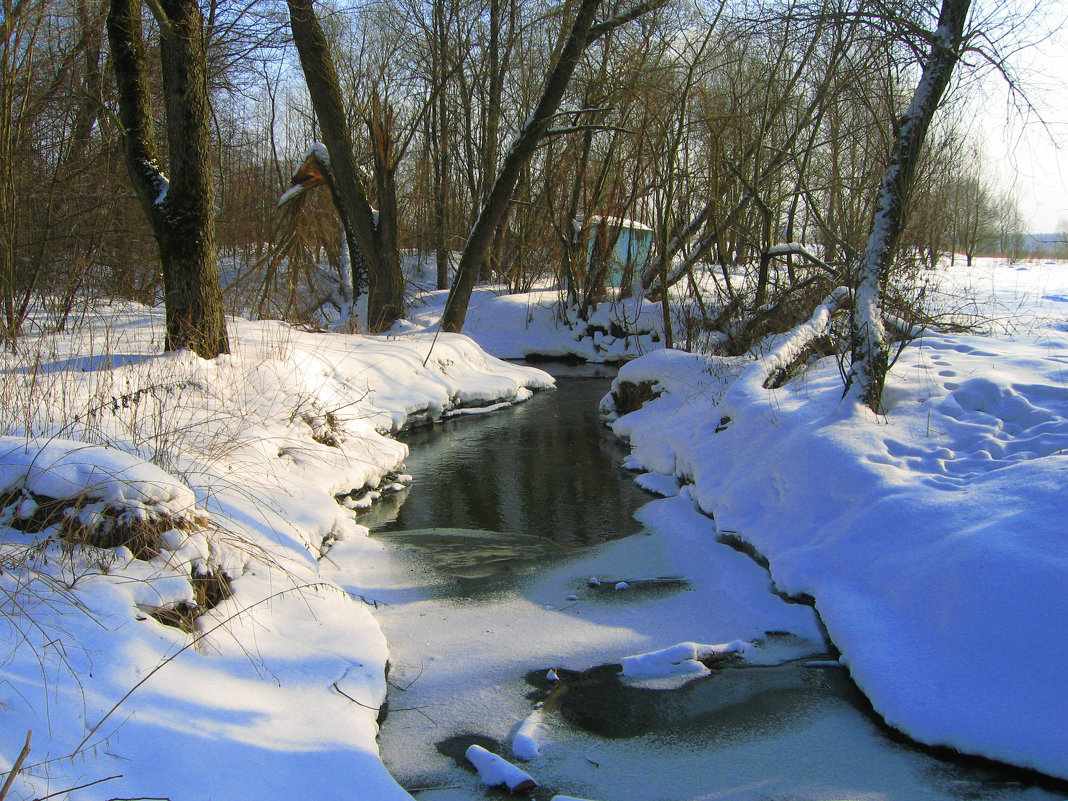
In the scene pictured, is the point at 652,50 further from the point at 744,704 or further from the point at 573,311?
the point at 744,704

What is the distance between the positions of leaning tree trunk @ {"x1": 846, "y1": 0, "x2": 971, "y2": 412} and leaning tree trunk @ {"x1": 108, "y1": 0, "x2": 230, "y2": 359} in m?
5.72

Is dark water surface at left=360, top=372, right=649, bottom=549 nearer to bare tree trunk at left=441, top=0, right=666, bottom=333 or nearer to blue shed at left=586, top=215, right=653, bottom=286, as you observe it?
bare tree trunk at left=441, top=0, right=666, bottom=333

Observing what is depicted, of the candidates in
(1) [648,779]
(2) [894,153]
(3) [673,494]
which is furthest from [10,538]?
(2) [894,153]

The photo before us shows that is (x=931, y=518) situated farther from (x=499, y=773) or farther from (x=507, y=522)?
(x=507, y=522)

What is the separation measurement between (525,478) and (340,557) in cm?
272

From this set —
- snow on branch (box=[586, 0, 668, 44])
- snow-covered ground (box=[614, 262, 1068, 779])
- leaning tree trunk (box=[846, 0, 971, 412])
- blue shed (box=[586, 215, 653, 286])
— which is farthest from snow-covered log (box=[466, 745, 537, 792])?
blue shed (box=[586, 215, 653, 286])

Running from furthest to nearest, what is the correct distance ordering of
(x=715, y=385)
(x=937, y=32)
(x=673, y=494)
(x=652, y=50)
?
(x=652, y=50)
(x=715, y=385)
(x=673, y=494)
(x=937, y=32)

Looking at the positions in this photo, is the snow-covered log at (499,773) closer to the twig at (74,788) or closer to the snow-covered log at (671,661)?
the snow-covered log at (671,661)

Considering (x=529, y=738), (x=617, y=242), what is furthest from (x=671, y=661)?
(x=617, y=242)

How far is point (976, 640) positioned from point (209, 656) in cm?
341

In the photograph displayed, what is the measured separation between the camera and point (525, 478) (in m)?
7.49

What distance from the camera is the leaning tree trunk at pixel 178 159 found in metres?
6.43

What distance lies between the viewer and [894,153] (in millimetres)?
5480

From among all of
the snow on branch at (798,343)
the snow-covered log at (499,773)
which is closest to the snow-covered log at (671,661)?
the snow-covered log at (499,773)
